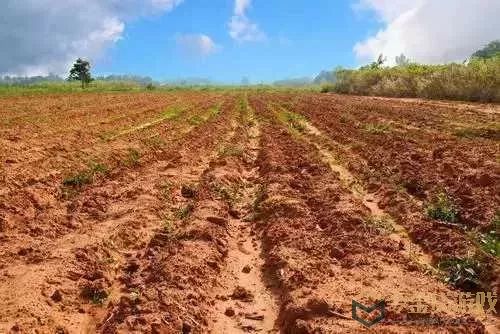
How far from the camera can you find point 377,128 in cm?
1697

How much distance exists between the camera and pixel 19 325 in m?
4.58

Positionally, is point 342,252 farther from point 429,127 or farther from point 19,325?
point 429,127

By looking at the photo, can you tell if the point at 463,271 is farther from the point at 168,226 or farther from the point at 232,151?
the point at 232,151

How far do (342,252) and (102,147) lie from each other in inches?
357

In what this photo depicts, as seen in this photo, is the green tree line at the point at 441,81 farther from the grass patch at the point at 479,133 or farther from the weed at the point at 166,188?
the weed at the point at 166,188

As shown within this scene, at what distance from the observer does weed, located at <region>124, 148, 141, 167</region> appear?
12.0m

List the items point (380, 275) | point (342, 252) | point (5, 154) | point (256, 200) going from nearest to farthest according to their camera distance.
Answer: point (380, 275) < point (342, 252) < point (256, 200) < point (5, 154)

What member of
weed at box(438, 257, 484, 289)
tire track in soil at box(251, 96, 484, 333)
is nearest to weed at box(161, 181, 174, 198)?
tire track in soil at box(251, 96, 484, 333)

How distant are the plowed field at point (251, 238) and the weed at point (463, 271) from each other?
19 mm

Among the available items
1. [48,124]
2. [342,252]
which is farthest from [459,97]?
[342,252]

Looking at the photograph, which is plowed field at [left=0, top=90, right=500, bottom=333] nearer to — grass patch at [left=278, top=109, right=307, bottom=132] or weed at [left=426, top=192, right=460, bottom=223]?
weed at [left=426, top=192, right=460, bottom=223]

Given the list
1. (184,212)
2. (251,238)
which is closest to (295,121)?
(184,212)

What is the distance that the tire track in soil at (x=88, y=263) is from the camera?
4.94 meters

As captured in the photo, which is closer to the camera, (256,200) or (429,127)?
(256,200)
